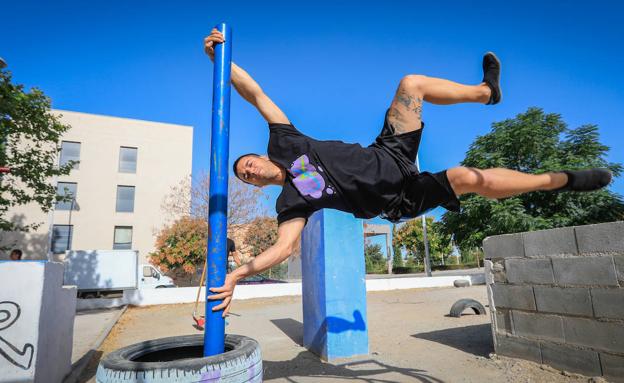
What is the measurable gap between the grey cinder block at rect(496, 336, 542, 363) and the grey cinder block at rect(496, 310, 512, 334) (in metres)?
0.10

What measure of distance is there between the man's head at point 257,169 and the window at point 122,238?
24.2m

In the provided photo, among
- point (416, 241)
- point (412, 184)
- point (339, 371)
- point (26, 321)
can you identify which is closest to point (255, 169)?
point (412, 184)

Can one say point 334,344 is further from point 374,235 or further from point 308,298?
point 374,235

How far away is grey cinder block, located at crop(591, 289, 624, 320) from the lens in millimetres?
3631

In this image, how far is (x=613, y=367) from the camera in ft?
12.0

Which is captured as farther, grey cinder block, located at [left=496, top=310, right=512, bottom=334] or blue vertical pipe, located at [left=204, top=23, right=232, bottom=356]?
grey cinder block, located at [left=496, top=310, right=512, bottom=334]

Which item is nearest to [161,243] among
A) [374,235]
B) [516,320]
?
[516,320]

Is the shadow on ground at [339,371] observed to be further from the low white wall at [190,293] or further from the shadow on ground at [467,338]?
the low white wall at [190,293]

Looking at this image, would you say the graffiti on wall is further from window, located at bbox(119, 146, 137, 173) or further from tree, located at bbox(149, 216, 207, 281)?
window, located at bbox(119, 146, 137, 173)

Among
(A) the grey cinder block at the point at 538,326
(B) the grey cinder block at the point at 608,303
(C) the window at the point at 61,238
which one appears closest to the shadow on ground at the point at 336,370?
(A) the grey cinder block at the point at 538,326

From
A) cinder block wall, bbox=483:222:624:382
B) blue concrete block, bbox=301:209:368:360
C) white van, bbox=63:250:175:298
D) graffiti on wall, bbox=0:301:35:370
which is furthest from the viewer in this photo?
white van, bbox=63:250:175:298

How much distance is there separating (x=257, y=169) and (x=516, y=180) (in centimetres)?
175

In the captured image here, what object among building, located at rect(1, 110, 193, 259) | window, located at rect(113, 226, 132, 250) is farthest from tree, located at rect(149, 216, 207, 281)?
window, located at rect(113, 226, 132, 250)

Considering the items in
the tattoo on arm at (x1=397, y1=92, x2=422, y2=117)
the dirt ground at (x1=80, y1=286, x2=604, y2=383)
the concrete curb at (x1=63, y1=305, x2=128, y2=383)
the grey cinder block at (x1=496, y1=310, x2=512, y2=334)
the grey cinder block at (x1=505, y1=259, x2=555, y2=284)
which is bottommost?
the dirt ground at (x1=80, y1=286, x2=604, y2=383)
